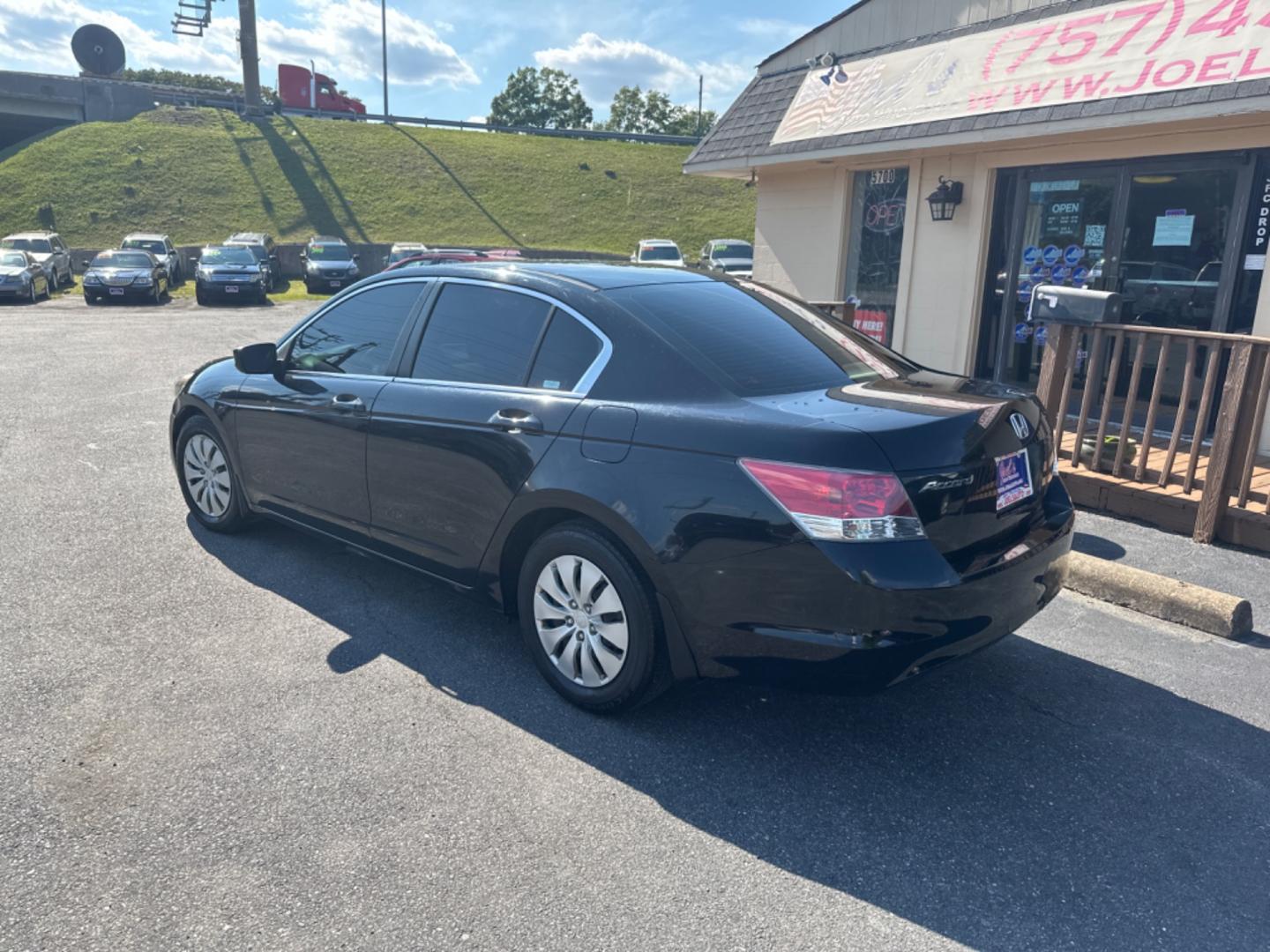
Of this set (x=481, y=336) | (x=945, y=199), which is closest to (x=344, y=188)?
(x=945, y=199)

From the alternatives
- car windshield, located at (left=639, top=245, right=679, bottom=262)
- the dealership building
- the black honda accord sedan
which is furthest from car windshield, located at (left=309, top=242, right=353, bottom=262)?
the black honda accord sedan

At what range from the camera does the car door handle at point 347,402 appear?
14.3ft

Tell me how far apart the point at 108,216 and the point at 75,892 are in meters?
41.9

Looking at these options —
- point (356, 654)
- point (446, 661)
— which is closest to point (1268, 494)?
point (446, 661)

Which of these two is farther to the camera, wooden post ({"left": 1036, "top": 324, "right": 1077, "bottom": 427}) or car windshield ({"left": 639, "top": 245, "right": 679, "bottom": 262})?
car windshield ({"left": 639, "top": 245, "right": 679, "bottom": 262})

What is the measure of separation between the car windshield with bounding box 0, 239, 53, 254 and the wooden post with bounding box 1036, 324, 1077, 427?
28.1 m

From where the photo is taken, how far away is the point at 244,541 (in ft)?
17.9

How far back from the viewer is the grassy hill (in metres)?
38.7

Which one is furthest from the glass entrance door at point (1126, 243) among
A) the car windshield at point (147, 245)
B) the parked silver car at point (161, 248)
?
the car windshield at point (147, 245)

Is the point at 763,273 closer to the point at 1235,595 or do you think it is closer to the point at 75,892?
the point at 1235,595

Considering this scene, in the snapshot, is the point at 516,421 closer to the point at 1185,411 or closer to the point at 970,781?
the point at 970,781

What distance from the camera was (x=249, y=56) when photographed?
169ft

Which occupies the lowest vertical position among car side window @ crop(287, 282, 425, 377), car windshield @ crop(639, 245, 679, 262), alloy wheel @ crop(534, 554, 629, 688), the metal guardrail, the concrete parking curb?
the concrete parking curb

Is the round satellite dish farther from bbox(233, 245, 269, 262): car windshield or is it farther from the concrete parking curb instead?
the concrete parking curb
